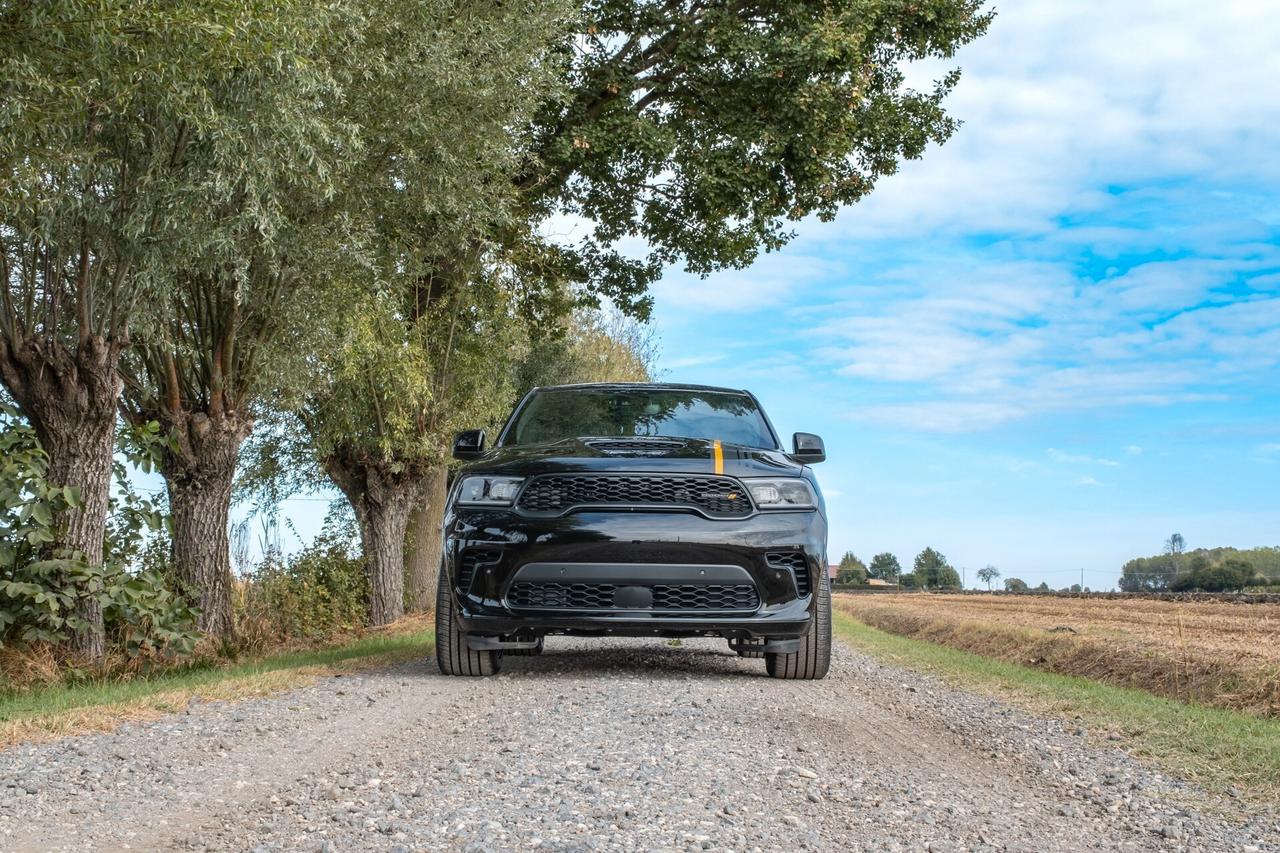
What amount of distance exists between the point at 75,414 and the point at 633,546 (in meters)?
6.37

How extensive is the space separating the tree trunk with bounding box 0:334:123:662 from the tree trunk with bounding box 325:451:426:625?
802 cm

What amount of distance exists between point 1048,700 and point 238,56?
738cm

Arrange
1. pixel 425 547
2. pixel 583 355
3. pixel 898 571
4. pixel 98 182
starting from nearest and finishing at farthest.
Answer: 1. pixel 98 182
2. pixel 425 547
3. pixel 583 355
4. pixel 898 571

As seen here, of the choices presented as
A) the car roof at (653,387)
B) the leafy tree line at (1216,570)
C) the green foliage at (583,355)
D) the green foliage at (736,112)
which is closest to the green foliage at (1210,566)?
the leafy tree line at (1216,570)

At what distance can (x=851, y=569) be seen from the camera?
389 feet

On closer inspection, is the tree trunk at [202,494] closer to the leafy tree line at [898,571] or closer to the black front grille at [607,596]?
the black front grille at [607,596]

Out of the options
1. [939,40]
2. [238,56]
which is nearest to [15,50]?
[238,56]

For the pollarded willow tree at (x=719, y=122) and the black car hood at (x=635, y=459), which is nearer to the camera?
the black car hood at (x=635, y=459)

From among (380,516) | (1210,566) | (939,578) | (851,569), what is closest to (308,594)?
(380,516)

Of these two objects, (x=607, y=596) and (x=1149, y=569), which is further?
(x=1149, y=569)

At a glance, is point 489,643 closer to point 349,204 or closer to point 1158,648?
point 349,204

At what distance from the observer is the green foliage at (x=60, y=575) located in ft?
32.3

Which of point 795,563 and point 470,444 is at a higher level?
point 470,444

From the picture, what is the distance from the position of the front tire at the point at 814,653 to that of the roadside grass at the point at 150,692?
10.5 ft
